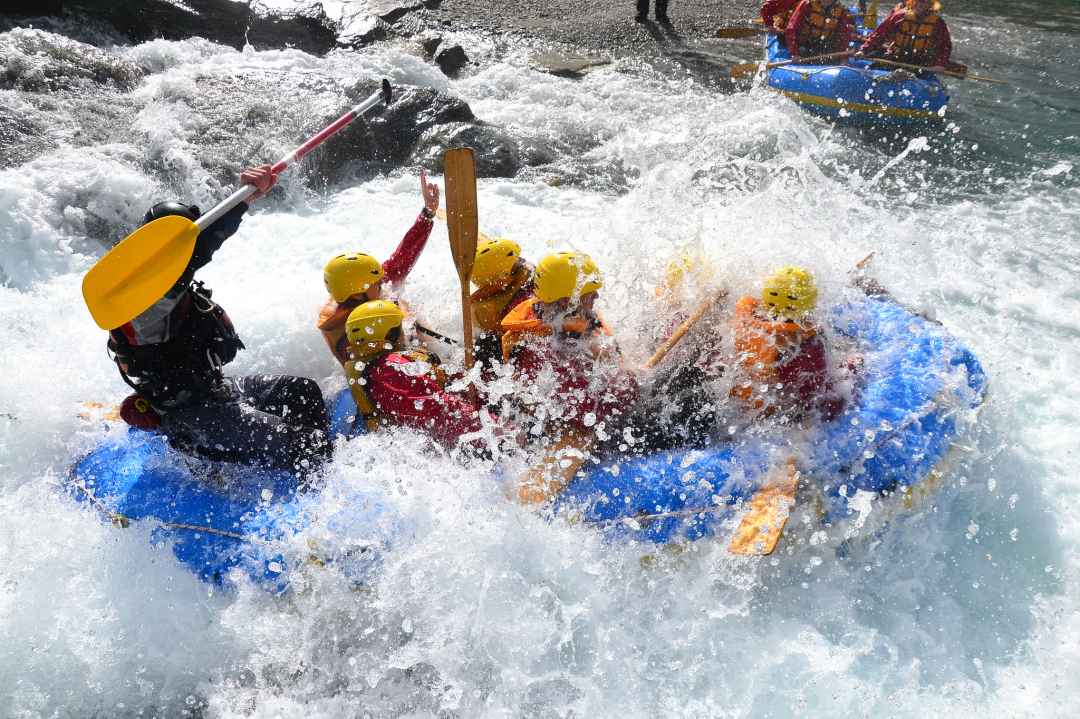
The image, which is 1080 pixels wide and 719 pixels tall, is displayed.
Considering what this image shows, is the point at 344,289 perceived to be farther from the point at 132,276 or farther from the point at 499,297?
the point at 132,276

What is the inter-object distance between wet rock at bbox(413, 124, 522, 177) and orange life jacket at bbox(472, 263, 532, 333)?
3.79m

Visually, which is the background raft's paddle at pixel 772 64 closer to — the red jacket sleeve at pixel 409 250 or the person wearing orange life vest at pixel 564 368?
the red jacket sleeve at pixel 409 250

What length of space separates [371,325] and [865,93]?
7.46 metres

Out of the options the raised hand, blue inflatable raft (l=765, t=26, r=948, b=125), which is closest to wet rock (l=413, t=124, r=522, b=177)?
blue inflatable raft (l=765, t=26, r=948, b=125)

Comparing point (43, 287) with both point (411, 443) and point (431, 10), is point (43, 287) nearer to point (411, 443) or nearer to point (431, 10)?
point (411, 443)

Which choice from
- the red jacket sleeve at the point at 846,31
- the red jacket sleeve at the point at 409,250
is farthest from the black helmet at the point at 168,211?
the red jacket sleeve at the point at 846,31

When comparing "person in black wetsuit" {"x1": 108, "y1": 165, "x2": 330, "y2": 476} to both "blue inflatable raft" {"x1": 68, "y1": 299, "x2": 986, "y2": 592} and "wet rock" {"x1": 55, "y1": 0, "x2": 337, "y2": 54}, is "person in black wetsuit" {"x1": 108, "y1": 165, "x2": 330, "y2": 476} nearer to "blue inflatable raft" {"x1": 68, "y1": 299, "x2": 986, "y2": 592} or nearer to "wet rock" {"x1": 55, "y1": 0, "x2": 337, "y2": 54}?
"blue inflatable raft" {"x1": 68, "y1": 299, "x2": 986, "y2": 592}

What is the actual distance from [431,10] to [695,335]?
10.6m

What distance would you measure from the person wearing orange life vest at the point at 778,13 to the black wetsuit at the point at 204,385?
873 centimetres

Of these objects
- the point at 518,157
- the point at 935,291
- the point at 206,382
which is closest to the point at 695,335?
the point at 206,382

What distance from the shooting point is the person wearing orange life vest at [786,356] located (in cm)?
354

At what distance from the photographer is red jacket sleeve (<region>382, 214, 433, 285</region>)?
454 cm

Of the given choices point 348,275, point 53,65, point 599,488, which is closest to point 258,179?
point 348,275

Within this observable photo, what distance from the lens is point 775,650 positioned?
11.2 ft
